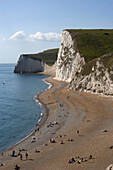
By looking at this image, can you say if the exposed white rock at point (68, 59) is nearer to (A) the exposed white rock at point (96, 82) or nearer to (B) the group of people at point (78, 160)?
(A) the exposed white rock at point (96, 82)

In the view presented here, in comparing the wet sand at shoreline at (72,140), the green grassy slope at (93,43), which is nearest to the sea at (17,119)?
the wet sand at shoreline at (72,140)

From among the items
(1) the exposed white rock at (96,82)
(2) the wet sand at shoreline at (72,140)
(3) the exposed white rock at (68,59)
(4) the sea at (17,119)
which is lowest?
(4) the sea at (17,119)

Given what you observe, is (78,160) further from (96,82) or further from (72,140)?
(96,82)

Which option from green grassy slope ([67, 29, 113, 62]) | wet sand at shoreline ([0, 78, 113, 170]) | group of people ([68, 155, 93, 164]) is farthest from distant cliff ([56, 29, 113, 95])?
group of people ([68, 155, 93, 164])

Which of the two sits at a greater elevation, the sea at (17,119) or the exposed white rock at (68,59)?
the exposed white rock at (68,59)

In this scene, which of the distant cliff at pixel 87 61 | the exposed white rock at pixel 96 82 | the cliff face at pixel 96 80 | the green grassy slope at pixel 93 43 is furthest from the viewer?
the green grassy slope at pixel 93 43

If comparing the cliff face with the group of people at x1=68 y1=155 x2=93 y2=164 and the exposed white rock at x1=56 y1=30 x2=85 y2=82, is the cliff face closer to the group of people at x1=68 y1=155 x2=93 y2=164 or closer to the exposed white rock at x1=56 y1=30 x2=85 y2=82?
the exposed white rock at x1=56 y1=30 x2=85 y2=82

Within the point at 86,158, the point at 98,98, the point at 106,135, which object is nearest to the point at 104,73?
the point at 98,98
